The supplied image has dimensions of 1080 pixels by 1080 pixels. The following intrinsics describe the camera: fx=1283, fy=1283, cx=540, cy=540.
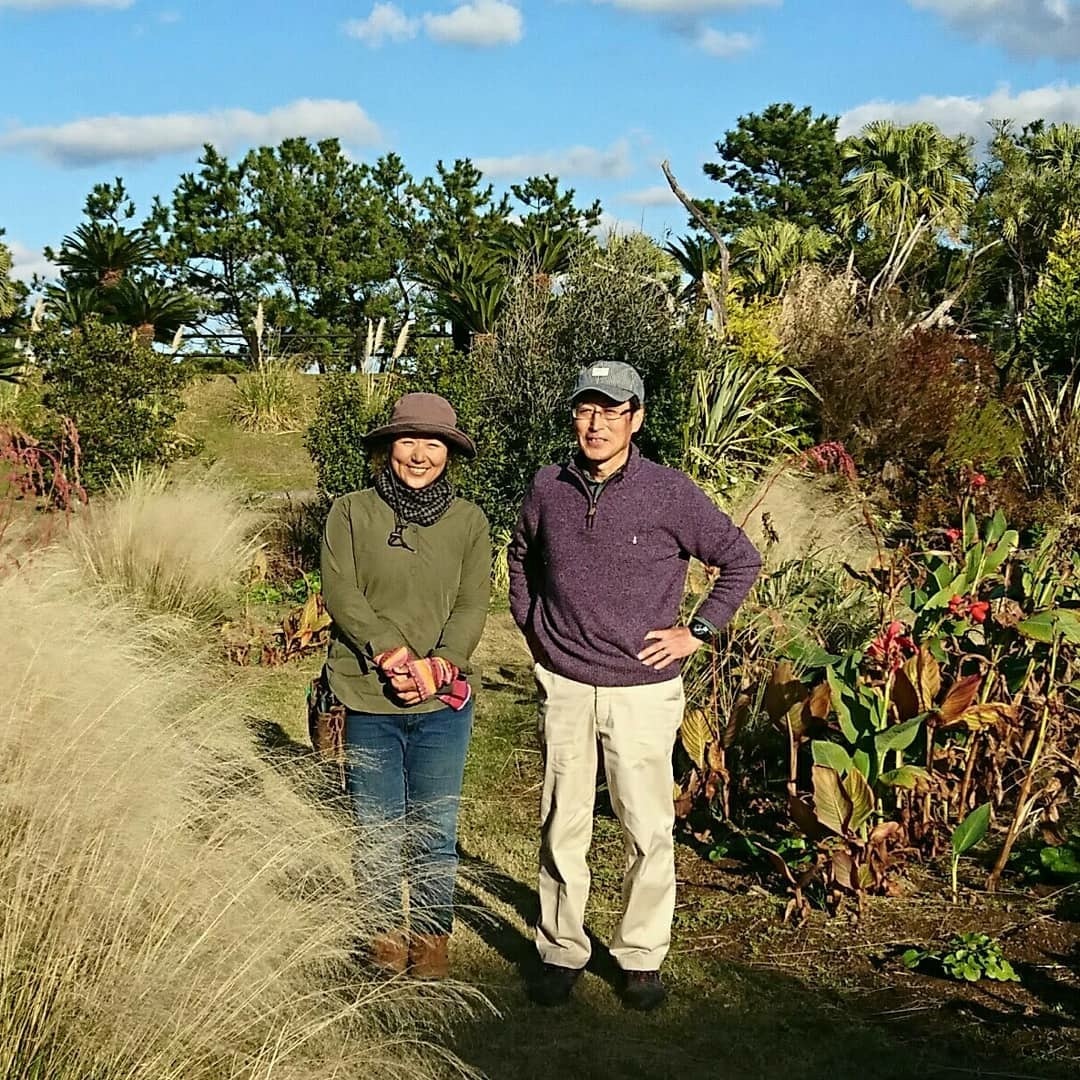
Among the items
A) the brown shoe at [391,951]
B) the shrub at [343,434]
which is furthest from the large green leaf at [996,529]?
the shrub at [343,434]

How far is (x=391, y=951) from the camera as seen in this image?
11.3 ft

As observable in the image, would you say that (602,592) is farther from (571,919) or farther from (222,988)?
(222,988)

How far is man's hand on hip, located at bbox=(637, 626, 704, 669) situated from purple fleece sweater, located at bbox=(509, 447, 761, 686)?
0.07ft

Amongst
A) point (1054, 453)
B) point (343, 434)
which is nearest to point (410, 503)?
point (343, 434)

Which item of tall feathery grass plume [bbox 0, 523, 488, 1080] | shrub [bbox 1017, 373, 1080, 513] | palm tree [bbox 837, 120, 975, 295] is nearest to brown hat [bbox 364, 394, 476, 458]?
tall feathery grass plume [bbox 0, 523, 488, 1080]

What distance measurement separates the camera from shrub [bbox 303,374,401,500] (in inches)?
393

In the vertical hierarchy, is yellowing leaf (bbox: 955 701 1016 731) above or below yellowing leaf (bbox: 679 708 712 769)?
above

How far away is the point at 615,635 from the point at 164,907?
1353mm

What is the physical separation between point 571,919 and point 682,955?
559mm

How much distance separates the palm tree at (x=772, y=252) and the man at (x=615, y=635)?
19797 mm

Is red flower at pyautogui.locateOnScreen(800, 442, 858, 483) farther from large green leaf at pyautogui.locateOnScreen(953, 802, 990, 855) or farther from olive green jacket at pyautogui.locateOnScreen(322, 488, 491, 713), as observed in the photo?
olive green jacket at pyautogui.locateOnScreen(322, 488, 491, 713)

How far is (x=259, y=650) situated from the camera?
26.6ft

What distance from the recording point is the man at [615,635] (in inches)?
138

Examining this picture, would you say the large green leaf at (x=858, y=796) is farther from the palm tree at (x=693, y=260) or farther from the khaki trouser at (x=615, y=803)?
the palm tree at (x=693, y=260)
